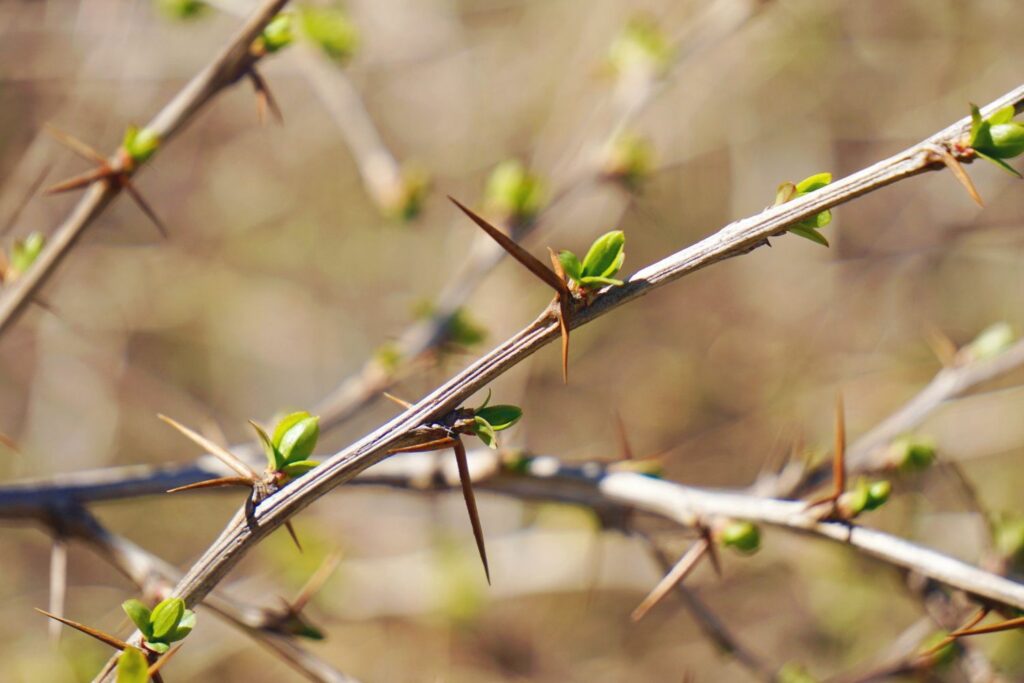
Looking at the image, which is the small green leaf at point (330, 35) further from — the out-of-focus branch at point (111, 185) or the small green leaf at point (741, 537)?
the small green leaf at point (741, 537)

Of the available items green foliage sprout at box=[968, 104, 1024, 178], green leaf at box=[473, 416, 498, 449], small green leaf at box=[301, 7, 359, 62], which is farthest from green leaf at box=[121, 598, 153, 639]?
small green leaf at box=[301, 7, 359, 62]

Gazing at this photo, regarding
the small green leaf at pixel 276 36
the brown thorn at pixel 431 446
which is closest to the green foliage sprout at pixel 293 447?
the brown thorn at pixel 431 446

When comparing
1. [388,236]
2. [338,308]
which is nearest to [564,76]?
[388,236]

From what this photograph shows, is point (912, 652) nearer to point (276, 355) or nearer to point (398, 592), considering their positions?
point (398, 592)

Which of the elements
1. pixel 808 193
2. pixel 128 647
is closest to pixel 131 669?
pixel 128 647

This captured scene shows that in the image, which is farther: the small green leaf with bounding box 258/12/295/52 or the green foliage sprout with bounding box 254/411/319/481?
the small green leaf with bounding box 258/12/295/52

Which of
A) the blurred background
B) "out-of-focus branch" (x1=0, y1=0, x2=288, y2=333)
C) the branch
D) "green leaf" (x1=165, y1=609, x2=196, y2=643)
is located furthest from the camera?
the blurred background

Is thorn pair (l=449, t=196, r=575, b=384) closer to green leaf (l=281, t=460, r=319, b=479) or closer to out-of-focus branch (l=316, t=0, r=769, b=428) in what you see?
green leaf (l=281, t=460, r=319, b=479)
